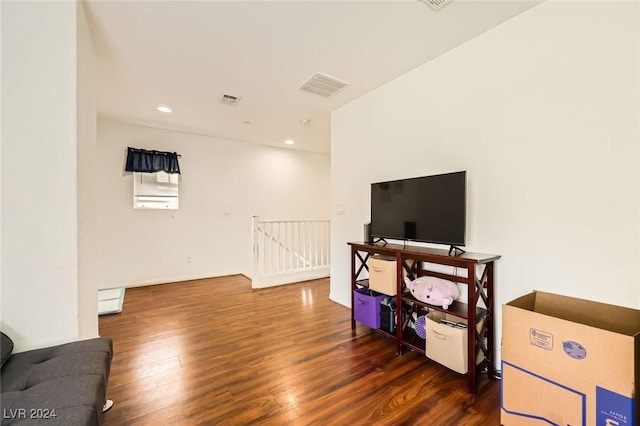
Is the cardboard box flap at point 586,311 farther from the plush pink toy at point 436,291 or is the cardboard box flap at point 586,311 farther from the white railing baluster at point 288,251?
the white railing baluster at point 288,251

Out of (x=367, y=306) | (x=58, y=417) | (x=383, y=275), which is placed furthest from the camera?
(x=367, y=306)

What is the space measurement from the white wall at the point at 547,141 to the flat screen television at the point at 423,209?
0.26 m

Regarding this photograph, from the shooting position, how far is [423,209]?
226cm

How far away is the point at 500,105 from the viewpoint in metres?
1.98

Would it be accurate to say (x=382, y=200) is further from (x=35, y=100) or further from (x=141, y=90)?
(x=141, y=90)

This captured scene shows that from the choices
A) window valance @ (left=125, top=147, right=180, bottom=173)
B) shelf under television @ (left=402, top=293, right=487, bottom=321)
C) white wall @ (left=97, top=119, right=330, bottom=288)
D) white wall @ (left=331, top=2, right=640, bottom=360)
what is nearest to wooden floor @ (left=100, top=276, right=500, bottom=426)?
shelf under television @ (left=402, top=293, right=487, bottom=321)

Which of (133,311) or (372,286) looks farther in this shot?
(133,311)

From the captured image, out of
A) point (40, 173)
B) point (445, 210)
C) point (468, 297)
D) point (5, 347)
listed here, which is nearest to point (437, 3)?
point (445, 210)

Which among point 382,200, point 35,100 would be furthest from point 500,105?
point 35,100

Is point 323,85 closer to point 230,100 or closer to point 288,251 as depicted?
point 230,100

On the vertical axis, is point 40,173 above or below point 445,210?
above

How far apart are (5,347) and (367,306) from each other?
7.95 feet

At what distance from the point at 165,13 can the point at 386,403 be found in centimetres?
301

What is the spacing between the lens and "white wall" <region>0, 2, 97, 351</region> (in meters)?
Result: 1.45
